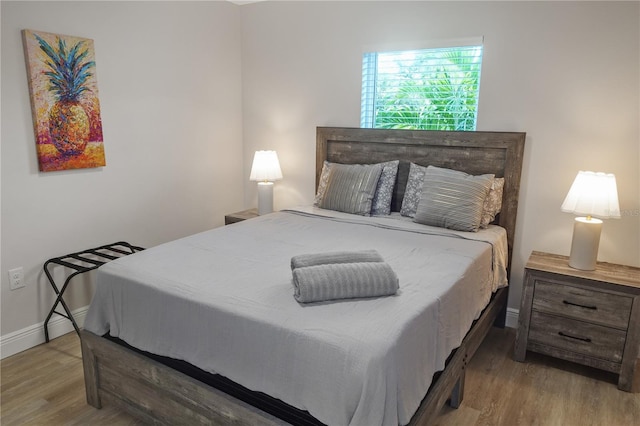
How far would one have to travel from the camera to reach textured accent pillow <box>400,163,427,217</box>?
122 inches

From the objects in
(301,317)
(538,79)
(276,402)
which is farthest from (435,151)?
(276,402)

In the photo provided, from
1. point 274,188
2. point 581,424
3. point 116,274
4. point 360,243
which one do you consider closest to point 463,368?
point 581,424

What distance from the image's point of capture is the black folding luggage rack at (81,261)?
2.67 meters

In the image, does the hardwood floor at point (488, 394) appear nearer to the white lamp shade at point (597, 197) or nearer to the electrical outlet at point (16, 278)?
the electrical outlet at point (16, 278)

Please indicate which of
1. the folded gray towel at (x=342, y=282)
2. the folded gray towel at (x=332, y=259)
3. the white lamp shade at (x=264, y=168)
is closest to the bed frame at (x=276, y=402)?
the folded gray towel at (x=342, y=282)

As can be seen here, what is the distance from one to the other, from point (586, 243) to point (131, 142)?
3.11m

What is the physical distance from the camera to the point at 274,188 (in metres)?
4.14

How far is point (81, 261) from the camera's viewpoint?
2941 millimetres

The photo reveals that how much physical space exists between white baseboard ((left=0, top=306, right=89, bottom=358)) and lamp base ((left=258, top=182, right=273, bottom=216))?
1.53m

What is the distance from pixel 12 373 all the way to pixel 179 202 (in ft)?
5.48

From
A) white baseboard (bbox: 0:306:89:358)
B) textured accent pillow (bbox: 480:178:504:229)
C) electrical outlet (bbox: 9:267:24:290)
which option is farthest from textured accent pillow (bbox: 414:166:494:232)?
electrical outlet (bbox: 9:267:24:290)

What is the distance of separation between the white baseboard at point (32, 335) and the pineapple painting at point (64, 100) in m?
1.01

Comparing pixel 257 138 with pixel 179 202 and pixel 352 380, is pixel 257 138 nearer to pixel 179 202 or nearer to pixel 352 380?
pixel 179 202

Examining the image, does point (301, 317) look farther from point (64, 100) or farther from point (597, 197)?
point (64, 100)
